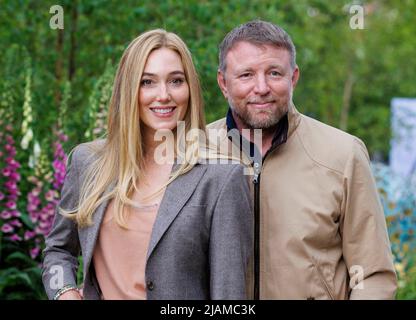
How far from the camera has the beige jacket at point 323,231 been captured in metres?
3.45

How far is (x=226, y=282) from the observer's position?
3082mm

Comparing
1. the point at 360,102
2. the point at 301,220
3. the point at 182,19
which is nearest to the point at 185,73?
the point at 301,220

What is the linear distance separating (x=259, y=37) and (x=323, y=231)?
877 mm

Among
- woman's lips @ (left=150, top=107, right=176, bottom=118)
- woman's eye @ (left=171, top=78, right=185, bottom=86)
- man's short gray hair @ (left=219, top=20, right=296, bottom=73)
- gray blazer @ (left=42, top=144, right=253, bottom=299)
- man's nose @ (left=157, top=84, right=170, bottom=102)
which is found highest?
man's short gray hair @ (left=219, top=20, right=296, bottom=73)

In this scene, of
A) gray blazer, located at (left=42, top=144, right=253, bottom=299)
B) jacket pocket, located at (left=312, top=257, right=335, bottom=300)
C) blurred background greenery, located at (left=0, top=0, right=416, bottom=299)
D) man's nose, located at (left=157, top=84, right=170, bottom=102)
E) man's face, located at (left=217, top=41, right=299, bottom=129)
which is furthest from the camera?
blurred background greenery, located at (left=0, top=0, right=416, bottom=299)

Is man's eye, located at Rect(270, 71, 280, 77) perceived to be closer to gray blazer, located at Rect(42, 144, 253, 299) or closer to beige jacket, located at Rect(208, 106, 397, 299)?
beige jacket, located at Rect(208, 106, 397, 299)

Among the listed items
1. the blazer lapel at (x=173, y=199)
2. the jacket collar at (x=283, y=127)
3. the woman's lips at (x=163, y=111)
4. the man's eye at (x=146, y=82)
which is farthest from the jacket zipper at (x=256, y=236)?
the man's eye at (x=146, y=82)

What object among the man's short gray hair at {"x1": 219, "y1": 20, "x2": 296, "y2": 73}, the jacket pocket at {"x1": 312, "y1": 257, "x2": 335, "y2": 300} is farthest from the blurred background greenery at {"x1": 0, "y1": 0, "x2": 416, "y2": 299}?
the jacket pocket at {"x1": 312, "y1": 257, "x2": 335, "y2": 300}

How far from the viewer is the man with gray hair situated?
11.3 ft

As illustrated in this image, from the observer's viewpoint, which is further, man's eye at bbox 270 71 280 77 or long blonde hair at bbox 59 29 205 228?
man's eye at bbox 270 71 280 77

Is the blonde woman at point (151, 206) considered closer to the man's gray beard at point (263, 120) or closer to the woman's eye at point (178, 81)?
the woman's eye at point (178, 81)

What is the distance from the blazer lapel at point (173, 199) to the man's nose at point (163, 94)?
291mm

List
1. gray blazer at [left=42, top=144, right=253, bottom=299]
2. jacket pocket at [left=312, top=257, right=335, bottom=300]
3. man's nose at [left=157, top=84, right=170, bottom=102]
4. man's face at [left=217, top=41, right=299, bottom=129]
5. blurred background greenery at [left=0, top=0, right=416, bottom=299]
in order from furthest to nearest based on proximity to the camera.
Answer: blurred background greenery at [left=0, top=0, right=416, bottom=299], man's face at [left=217, top=41, right=299, bottom=129], jacket pocket at [left=312, top=257, right=335, bottom=300], man's nose at [left=157, top=84, right=170, bottom=102], gray blazer at [left=42, top=144, right=253, bottom=299]

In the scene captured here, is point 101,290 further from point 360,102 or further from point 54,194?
point 360,102
